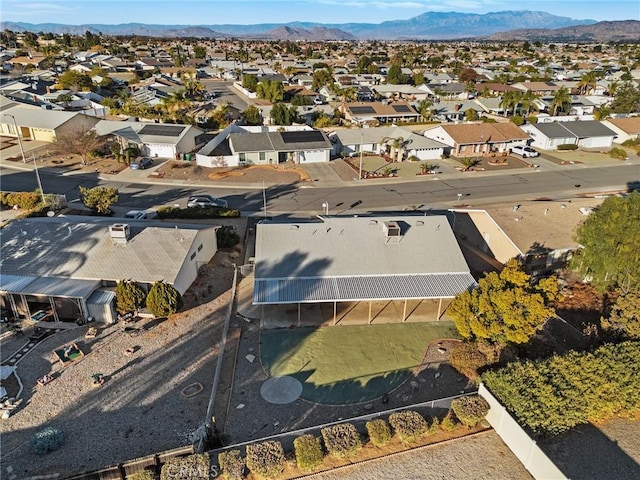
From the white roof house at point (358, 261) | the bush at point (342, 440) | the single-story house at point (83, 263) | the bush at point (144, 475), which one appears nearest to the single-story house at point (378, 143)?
the white roof house at point (358, 261)

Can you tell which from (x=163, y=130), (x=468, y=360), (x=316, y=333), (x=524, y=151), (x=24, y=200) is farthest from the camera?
(x=524, y=151)

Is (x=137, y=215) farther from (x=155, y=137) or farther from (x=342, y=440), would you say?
(x=342, y=440)

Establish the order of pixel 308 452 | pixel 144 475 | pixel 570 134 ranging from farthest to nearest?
pixel 570 134 → pixel 308 452 → pixel 144 475

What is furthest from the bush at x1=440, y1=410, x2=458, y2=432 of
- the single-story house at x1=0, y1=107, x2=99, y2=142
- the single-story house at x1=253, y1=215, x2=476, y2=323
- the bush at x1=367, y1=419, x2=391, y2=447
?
the single-story house at x1=0, y1=107, x2=99, y2=142

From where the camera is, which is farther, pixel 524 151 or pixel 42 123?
pixel 524 151

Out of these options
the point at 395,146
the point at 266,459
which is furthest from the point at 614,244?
the point at 395,146

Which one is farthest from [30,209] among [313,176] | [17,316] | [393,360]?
[393,360]

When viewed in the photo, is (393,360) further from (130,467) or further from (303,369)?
(130,467)

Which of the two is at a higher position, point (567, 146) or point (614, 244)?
point (614, 244)
